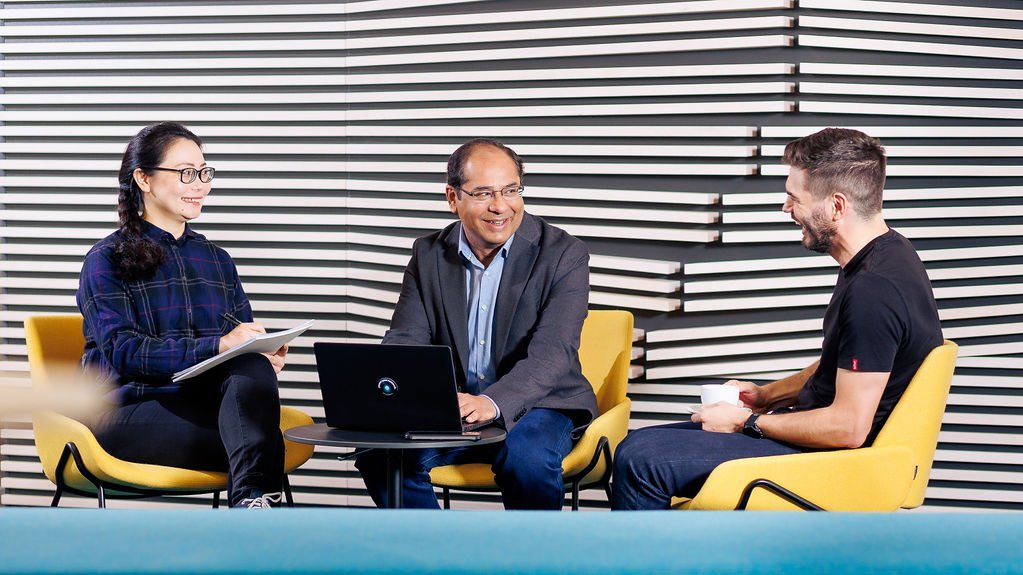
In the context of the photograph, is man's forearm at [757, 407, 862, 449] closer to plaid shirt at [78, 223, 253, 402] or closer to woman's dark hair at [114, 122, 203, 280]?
plaid shirt at [78, 223, 253, 402]

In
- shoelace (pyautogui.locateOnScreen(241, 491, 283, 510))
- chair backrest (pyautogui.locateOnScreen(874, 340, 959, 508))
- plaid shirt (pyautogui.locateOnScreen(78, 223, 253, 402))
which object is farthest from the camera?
plaid shirt (pyautogui.locateOnScreen(78, 223, 253, 402))

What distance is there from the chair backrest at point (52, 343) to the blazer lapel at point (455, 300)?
5.10 ft

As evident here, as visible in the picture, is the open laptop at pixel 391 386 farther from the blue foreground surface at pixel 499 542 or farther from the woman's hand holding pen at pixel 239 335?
the blue foreground surface at pixel 499 542


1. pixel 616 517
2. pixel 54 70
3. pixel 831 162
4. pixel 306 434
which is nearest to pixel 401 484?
pixel 306 434

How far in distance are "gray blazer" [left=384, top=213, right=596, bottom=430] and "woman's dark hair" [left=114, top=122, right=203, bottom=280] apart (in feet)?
3.12

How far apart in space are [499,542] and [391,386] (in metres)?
2.12

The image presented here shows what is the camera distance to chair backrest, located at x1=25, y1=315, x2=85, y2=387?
3.99 m

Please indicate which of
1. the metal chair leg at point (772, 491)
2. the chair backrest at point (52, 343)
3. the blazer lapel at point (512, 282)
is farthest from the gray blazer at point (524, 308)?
the chair backrest at point (52, 343)

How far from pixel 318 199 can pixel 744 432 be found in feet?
9.34

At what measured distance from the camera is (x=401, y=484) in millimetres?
3189

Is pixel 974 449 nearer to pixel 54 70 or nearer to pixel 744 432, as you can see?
pixel 744 432

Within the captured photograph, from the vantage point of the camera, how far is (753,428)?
3.11 meters

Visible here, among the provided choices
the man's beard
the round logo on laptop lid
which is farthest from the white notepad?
the man's beard

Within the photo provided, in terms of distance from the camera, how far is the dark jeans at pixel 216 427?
11.4ft
